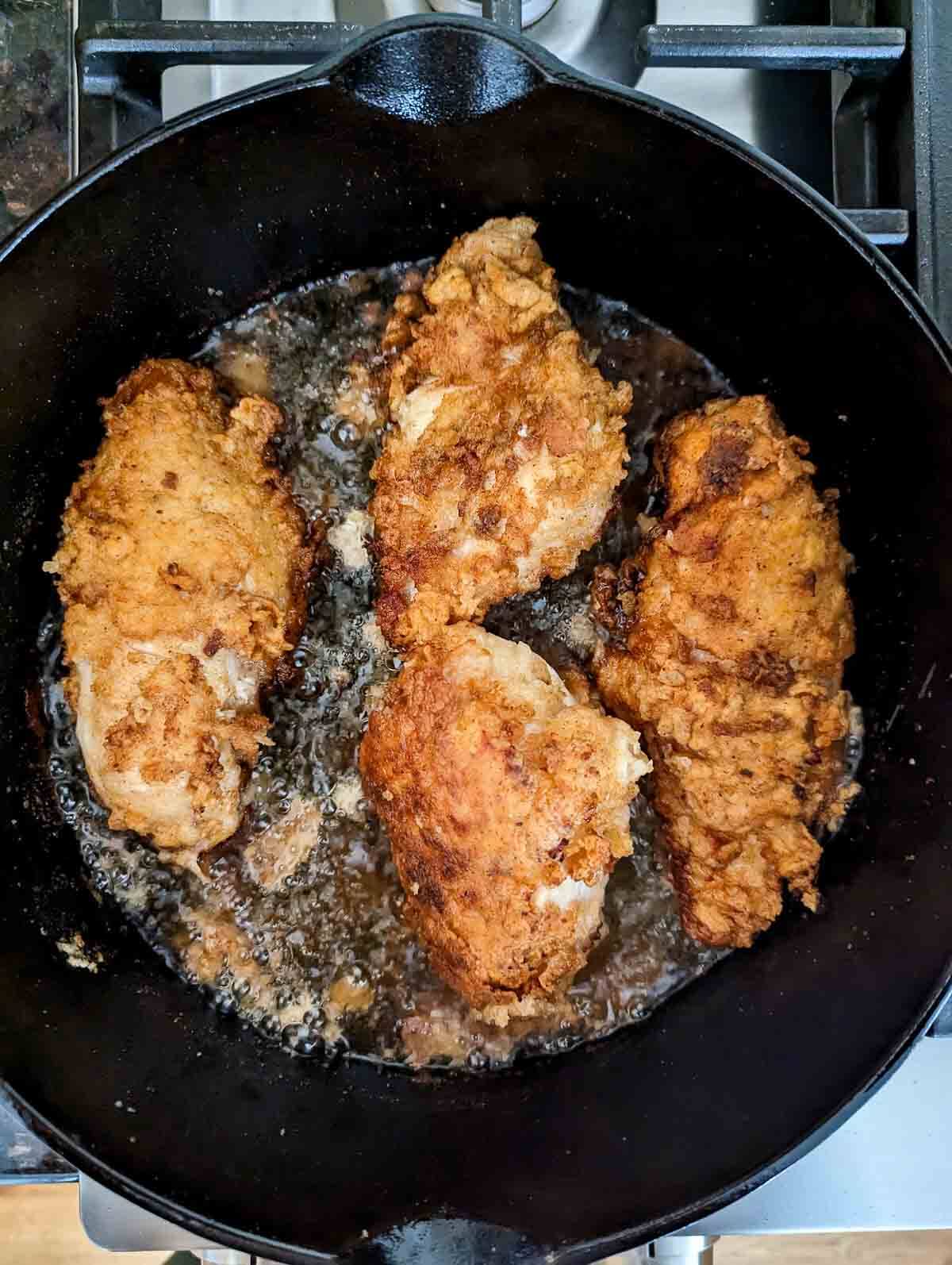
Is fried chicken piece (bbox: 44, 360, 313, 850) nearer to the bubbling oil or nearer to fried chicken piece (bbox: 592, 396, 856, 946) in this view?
the bubbling oil

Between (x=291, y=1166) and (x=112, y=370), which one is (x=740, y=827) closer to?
(x=291, y=1166)

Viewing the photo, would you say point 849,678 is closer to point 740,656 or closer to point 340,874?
point 740,656

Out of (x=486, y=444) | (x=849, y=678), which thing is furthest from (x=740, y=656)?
(x=486, y=444)

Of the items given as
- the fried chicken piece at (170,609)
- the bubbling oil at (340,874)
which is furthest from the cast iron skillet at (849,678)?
the fried chicken piece at (170,609)

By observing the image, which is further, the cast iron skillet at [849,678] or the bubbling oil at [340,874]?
the bubbling oil at [340,874]

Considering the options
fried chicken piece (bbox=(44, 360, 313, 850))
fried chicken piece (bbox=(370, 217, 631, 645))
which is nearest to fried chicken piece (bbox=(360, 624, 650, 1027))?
fried chicken piece (bbox=(370, 217, 631, 645))

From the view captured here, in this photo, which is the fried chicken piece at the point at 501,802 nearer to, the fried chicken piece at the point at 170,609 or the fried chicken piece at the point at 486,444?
the fried chicken piece at the point at 486,444
